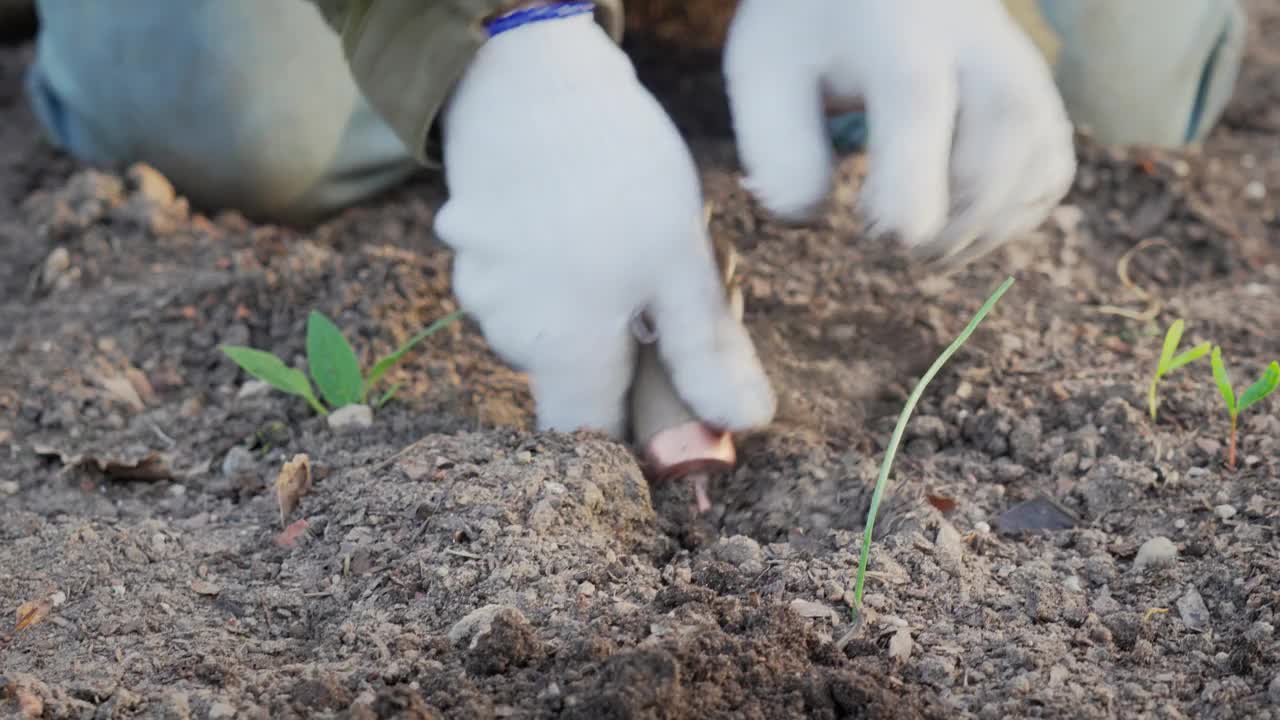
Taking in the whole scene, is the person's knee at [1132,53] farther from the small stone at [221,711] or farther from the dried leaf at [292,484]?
the small stone at [221,711]

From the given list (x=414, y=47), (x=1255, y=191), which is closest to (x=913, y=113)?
(x=414, y=47)

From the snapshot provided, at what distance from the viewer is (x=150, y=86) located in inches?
83.0

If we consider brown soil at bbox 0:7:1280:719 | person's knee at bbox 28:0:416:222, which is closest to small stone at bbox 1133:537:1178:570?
brown soil at bbox 0:7:1280:719

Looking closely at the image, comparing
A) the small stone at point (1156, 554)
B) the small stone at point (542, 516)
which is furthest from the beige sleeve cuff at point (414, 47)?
the small stone at point (1156, 554)

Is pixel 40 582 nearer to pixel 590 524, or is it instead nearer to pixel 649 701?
pixel 590 524

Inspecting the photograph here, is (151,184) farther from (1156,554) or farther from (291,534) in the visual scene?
(1156,554)

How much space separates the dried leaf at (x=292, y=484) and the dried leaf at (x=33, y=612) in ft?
0.77

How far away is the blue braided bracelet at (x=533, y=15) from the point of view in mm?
1326

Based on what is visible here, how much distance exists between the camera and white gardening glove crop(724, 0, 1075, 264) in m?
1.16

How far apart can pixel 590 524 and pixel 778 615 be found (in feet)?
0.79

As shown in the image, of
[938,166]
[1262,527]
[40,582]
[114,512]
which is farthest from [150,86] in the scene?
[1262,527]

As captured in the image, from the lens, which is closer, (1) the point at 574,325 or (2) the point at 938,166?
(2) the point at 938,166

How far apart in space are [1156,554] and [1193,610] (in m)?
0.08

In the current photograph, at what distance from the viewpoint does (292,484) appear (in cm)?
134
